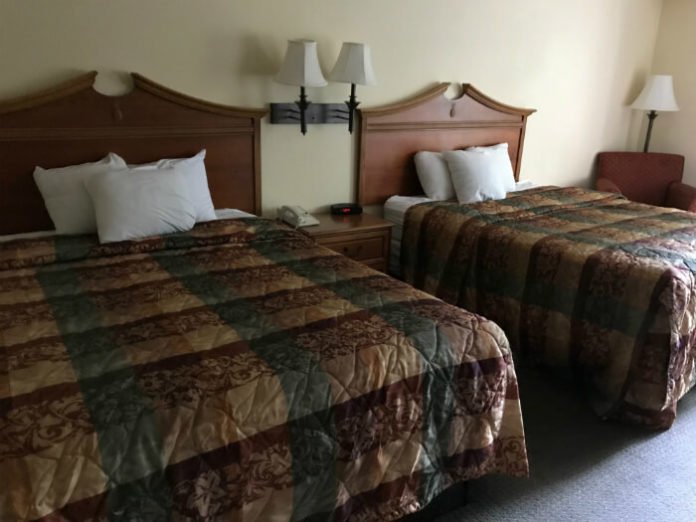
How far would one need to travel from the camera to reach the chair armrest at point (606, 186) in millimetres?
4008

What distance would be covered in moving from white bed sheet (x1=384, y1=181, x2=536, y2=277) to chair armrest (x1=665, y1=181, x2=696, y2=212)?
6.42ft

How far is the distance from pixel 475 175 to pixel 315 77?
1.09 meters

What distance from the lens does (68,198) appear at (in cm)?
223

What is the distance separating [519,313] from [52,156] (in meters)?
2.09

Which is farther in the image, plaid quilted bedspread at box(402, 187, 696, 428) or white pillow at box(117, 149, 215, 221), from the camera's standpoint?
white pillow at box(117, 149, 215, 221)

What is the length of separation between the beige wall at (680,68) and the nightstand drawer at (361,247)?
2.86 metres

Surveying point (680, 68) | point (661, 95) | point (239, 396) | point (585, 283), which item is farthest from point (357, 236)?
point (680, 68)

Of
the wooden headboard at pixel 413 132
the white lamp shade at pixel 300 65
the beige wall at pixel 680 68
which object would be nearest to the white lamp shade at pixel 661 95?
the beige wall at pixel 680 68

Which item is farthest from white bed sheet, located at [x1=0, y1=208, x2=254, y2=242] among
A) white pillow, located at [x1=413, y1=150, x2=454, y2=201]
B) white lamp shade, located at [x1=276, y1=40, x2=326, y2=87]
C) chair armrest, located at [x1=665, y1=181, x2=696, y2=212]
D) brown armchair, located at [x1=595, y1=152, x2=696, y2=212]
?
chair armrest, located at [x1=665, y1=181, x2=696, y2=212]

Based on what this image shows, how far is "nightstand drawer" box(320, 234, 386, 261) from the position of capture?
9.16 ft

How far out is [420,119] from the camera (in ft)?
10.8

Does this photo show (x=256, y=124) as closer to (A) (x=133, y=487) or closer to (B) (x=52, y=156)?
(B) (x=52, y=156)

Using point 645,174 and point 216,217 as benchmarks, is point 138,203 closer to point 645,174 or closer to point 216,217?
point 216,217

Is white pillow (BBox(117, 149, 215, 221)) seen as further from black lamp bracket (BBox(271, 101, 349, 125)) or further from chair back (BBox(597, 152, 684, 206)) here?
chair back (BBox(597, 152, 684, 206))
